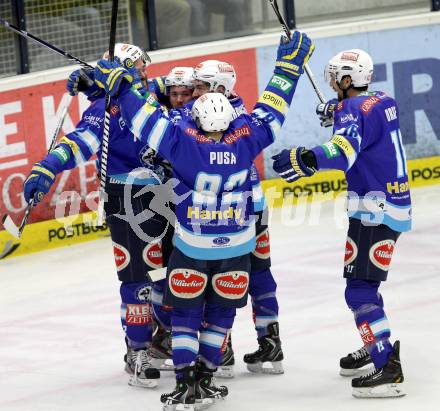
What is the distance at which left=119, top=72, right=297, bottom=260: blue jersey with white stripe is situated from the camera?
18.3 feet

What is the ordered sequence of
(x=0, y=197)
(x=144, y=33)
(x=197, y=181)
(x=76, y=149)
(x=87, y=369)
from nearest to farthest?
(x=197, y=181)
(x=76, y=149)
(x=87, y=369)
(x=0, y=197)
(x=144, y=33)

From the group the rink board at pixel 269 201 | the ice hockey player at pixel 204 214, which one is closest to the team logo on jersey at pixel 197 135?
the ice hockey player at pixel 204 214

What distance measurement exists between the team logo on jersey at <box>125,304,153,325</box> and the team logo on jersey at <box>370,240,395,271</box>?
1.25 metres

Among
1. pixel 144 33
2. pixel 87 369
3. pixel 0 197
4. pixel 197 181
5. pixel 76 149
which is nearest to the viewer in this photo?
pixel 197 181

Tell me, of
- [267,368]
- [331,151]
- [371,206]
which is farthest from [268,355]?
[331,151]

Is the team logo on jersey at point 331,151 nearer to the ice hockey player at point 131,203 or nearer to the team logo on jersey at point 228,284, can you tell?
the team logo on jersey at point 228,284

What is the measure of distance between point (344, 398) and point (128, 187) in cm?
157

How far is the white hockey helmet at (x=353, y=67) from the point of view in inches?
234

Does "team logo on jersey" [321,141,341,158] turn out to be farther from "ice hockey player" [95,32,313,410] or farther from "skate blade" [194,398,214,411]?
"skate blade" [194,398,214,411]

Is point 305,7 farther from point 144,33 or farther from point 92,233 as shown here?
point 92,233

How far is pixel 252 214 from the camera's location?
596 centimetres

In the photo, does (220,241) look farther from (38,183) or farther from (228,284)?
(38,183)

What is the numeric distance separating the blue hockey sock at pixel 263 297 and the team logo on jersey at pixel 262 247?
0.09 meters

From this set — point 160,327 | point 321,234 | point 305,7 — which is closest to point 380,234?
point 160,327
